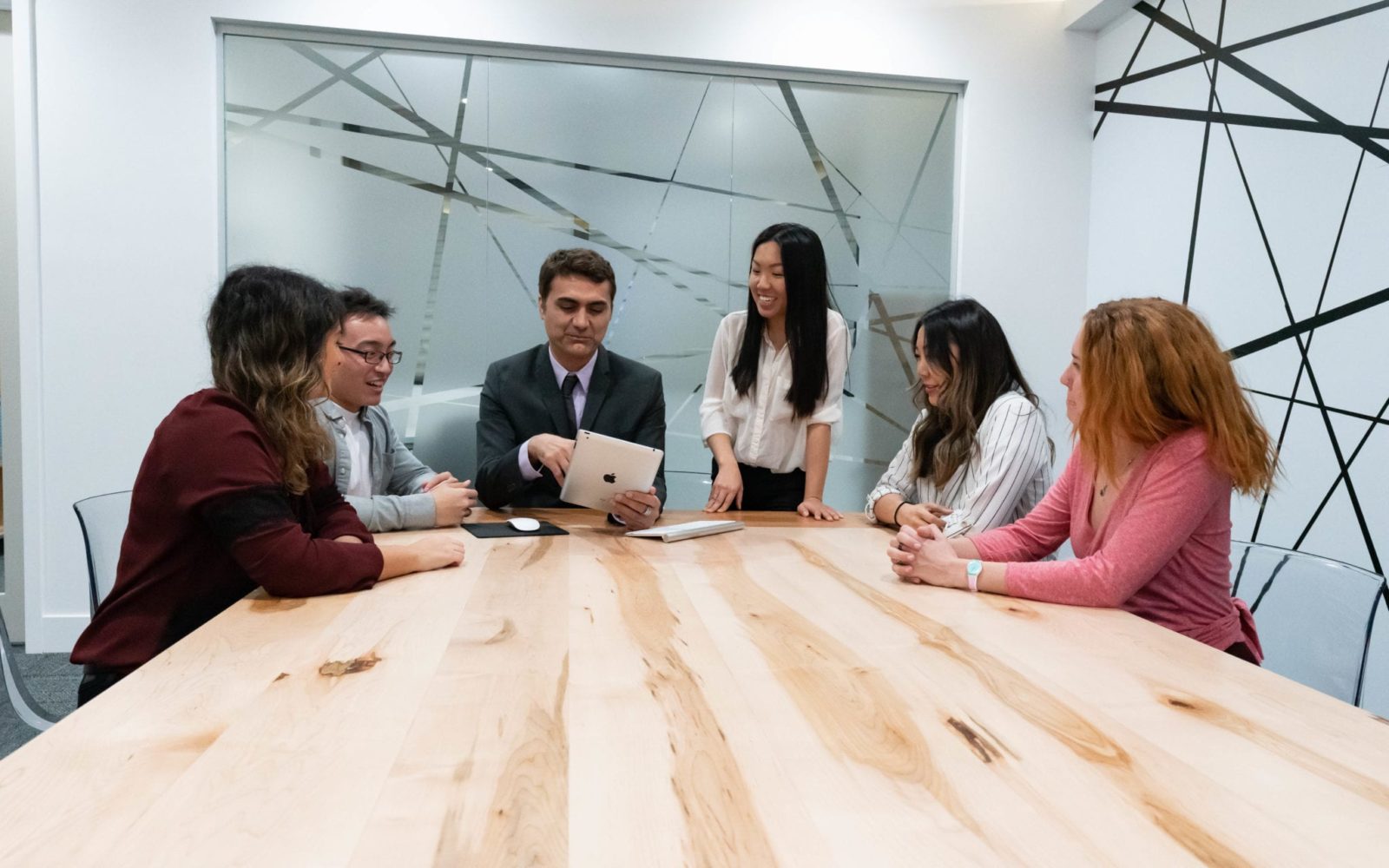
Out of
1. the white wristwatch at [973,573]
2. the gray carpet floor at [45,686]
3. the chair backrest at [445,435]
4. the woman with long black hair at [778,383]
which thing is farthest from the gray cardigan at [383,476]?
the white wristwatch at [973,573]

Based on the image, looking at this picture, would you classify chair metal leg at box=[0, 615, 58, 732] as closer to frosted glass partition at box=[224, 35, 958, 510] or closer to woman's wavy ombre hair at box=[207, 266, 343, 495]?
woman's wavy ombre hair at box=[207, 266, 343, 495]

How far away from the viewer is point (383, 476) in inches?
101

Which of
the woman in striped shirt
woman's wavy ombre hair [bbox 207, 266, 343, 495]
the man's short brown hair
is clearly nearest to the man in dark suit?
the man's short brown hair

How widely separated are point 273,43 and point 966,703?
3675mm

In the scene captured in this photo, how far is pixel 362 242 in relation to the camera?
144 inches

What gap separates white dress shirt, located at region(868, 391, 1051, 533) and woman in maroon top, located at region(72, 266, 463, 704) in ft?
4.53

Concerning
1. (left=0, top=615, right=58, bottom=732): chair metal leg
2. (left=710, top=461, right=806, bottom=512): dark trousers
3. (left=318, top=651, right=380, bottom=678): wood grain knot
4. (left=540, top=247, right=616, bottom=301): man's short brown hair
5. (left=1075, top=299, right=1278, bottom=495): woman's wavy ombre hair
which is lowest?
(left=0, top=615, right=58, bottom=732): chair metal leg

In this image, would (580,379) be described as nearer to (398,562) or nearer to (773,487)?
(773,487)

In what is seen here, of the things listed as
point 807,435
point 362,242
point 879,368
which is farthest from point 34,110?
point 879,368

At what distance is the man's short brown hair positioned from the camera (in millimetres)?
2629

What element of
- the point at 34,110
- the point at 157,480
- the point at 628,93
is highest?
the point at 628,93

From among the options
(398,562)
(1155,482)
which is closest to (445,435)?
(398,562)

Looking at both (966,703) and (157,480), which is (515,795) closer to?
(966,703)

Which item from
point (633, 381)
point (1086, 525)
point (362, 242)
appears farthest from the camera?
point (362, 242)
